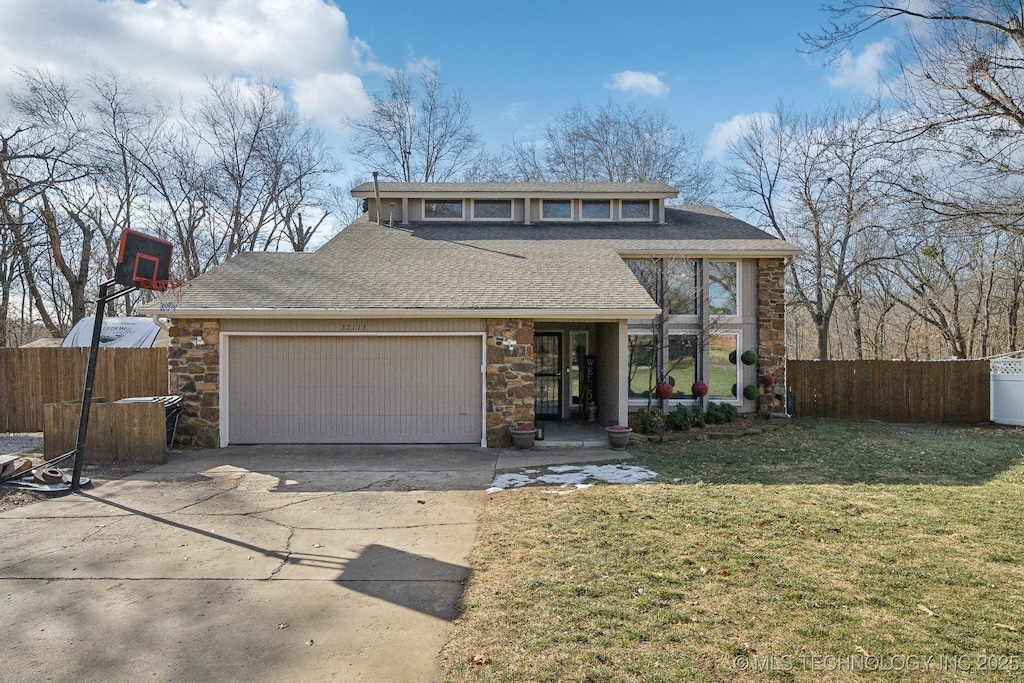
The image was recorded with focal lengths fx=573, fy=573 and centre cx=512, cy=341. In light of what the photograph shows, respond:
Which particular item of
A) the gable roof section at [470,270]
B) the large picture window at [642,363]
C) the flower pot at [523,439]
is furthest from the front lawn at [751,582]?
the large picture window at [642,363]

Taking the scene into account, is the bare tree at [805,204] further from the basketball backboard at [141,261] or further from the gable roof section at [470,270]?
the basketball backboard at [141,261]

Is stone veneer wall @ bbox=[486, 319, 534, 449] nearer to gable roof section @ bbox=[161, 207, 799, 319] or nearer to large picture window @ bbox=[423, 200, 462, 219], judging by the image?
gable roof section @ bbox=[161, 207, 799, 319]

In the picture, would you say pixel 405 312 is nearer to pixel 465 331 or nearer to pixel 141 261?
pixel 465 331

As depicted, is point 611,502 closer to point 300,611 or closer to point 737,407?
point 300,611

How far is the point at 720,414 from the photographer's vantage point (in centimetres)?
1114

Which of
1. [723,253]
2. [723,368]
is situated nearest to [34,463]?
[723,368]

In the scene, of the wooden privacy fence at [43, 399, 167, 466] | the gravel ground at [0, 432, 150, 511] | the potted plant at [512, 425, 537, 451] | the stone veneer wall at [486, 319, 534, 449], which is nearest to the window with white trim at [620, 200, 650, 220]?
the stone veneer wall at [486, 319, 534, 449]

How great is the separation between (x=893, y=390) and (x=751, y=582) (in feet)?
39.2

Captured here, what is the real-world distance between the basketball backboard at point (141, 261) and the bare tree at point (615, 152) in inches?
760

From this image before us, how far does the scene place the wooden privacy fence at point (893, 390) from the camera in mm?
12984

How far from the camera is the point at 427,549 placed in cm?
472

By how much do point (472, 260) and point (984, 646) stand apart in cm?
946

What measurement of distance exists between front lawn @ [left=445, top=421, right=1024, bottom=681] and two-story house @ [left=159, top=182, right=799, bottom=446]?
3343 mm

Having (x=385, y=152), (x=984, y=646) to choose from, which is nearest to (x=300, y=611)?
(x=984, y=646)
